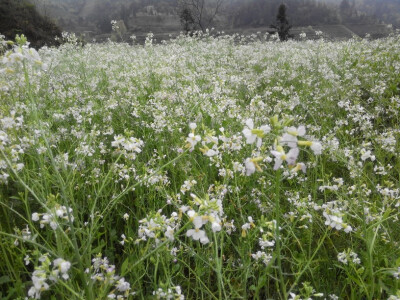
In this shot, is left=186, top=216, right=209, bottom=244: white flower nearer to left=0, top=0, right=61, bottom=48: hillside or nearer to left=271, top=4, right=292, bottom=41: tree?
left=0, top=0, right=61, bottom=48: hillside

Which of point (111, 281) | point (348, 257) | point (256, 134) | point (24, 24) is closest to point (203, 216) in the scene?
point (256, 134)

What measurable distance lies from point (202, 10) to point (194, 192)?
2761cm

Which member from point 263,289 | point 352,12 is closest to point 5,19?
point 263,289

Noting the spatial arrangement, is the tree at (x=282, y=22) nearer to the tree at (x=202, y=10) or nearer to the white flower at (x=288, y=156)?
the tree at (x=202, y=10)

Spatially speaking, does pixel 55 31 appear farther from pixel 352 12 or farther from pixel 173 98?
pixel 352 12

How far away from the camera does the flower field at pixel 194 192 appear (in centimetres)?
149

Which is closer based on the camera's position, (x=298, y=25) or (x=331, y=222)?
(x=331, y=222)

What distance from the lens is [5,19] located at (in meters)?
20.2

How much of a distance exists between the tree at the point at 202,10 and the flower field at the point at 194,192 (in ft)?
72.1

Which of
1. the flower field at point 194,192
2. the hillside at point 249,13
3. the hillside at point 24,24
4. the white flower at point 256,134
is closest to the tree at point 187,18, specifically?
the hillside at point 24,24

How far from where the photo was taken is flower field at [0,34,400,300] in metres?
1.49

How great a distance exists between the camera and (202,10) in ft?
88.8

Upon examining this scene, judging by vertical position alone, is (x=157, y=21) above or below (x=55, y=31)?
above

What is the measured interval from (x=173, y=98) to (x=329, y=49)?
6106 millimetres
